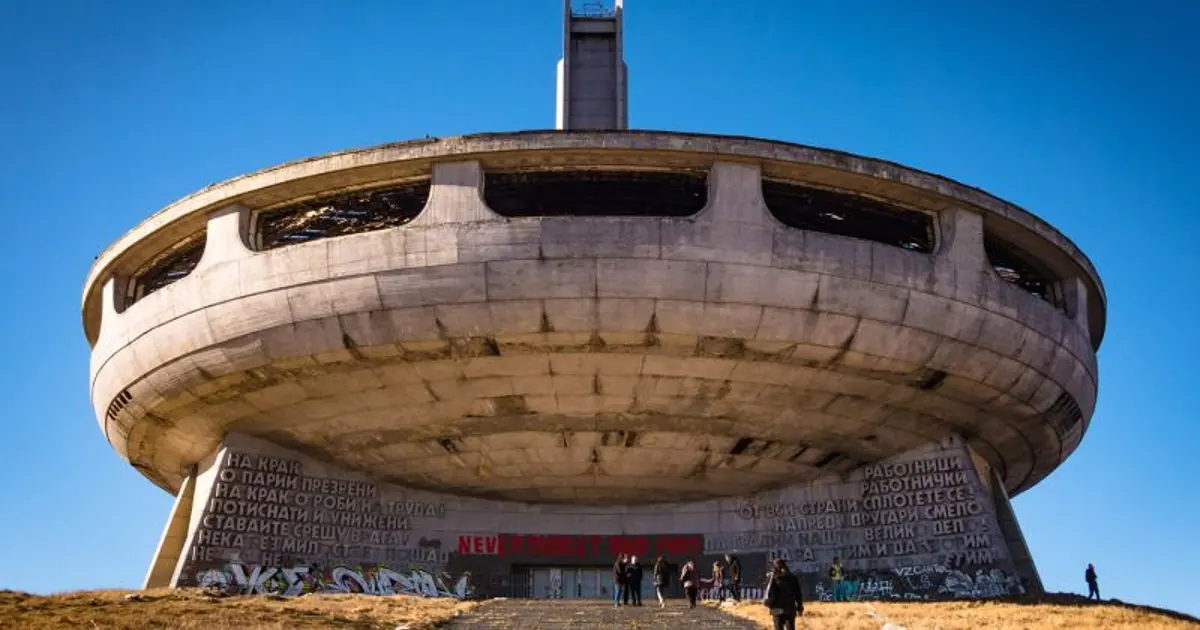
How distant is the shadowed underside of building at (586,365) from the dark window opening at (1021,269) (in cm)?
9

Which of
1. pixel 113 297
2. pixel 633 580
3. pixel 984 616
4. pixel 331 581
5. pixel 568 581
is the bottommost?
pixel 984 616

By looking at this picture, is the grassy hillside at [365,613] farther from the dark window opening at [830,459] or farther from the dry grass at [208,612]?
the dark window opening at [830,459]

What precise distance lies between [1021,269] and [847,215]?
5.89 meters

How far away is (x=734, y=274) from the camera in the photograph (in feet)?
79.2

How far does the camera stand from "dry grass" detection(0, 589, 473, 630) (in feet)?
55.4

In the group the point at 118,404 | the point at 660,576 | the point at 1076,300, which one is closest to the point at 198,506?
the point at 118,404

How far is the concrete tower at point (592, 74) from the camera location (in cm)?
3897

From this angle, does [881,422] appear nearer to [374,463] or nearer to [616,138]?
[616,138]

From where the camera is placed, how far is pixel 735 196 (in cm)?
2486

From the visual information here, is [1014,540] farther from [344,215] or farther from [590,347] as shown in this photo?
[344,215]

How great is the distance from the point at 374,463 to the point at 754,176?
41.7 feet

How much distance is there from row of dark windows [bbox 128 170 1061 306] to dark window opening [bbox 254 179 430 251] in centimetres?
2

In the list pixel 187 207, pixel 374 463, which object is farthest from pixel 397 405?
pixel 187 207

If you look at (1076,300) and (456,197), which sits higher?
(456,197)
